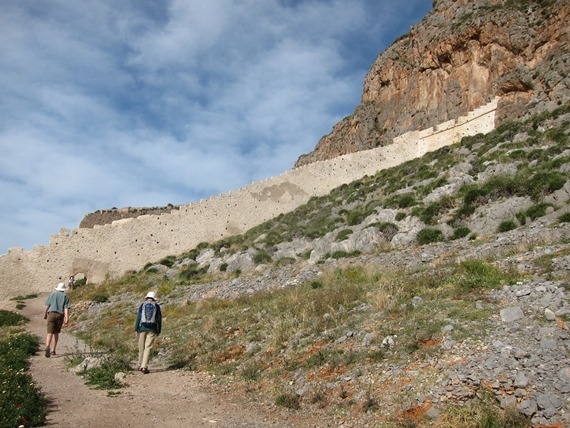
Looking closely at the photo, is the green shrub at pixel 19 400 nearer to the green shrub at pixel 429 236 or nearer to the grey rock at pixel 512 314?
the grey rock at pixel 512 314

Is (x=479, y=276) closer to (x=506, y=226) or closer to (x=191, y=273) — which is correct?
(x=506, y=226)

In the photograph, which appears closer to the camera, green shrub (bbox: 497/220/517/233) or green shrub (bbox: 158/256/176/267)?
green shrub (bbox: 497/220/517/233)

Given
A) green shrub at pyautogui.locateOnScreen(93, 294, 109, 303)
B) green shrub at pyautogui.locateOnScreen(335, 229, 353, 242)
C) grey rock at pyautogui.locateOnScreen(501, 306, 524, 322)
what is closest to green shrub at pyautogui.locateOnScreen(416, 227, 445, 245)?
green shrub at pyautogui.locateOnScreen(335, 229, 353, 242)

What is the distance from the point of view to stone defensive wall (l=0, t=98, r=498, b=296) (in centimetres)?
2942

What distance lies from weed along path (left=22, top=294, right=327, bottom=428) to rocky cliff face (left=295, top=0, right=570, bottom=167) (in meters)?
30.2

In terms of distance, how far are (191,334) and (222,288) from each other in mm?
5749

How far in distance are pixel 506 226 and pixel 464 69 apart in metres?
29.5

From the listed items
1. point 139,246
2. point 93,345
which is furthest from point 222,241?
point 93,345

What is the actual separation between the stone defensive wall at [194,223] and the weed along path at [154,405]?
22367 mm

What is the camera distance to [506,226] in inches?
623

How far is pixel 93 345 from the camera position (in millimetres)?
12359

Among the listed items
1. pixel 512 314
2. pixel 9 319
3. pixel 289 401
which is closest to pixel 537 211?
pixel 512 314

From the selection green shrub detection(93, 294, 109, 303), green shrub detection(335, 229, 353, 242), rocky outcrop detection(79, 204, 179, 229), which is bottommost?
green shrub detection(93, 294, 109, 303)

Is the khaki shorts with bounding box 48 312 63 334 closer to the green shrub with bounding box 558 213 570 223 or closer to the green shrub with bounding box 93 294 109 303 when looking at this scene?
the green shrub with bounding box 93 294 109 303
